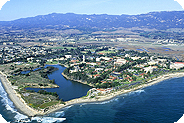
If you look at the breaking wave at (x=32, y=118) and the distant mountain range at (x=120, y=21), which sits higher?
the distant mountain range at (x=120, y=21)

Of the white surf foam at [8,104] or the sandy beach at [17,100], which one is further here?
the sandy beach at [17,100]

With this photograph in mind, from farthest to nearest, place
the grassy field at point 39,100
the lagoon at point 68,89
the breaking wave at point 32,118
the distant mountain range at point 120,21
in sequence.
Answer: the distant mountain range at point 120,21
the lagoon at point 68,89
the grassy field at point 39,100
the breaking wave at point 32,118

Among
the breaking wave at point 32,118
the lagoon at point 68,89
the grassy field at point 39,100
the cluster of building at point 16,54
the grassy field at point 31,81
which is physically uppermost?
the cluster of building at point 16,54

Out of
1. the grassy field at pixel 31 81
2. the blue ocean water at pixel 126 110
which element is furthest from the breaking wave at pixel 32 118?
the grassy field at pixel 31 81

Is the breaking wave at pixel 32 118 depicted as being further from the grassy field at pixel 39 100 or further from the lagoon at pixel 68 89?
the lagoon at pixel 68 89

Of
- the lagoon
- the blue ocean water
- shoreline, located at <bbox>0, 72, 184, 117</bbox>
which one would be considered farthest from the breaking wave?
the lagoon

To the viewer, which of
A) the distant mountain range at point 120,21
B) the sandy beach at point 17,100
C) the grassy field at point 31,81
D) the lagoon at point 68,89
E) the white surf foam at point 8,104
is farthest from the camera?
the distant mountain range at point 120,21

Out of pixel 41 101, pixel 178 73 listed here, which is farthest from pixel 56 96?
pixel 178 73

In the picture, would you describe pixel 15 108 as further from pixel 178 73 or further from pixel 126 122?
pixel 178 73

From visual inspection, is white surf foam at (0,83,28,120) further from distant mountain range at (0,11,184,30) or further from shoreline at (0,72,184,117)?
distant mountain range at (0,11,184,30)
